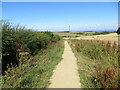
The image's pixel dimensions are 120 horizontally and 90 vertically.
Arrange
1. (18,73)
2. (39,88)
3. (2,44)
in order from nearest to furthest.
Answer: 1. (39,88)
2. (18,73)
3. (2,44)

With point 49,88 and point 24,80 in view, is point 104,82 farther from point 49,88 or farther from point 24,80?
point 24,80

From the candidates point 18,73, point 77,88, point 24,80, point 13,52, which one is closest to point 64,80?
point 77,88

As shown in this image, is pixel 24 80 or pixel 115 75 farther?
pixel 24 80

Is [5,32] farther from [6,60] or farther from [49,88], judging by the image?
[49,88]

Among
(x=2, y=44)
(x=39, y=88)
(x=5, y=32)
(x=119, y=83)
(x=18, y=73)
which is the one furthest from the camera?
(x=5, y=32)

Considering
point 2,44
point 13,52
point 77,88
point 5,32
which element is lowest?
point 77,88

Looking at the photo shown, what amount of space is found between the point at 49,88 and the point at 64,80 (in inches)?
35.5

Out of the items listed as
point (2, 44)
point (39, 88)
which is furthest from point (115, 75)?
point (2, 44)

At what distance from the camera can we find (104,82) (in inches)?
144

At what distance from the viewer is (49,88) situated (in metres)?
4.12

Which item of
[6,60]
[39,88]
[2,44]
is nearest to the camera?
[39,88]

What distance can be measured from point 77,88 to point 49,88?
3.27ft

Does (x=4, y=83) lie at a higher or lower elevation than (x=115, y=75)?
lower

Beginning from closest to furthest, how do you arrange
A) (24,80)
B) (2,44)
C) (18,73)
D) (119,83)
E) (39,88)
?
(119,83)
(39,88)
(24,80)
(18,73)
(2,44)
